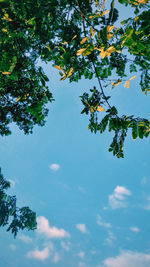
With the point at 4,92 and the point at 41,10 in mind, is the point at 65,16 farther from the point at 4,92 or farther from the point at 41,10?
the point at 4,92

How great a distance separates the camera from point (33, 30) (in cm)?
359

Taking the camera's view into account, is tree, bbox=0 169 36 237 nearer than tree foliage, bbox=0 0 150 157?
No

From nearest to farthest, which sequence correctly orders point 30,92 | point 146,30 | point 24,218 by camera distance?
point 146,30
point 30,92
point 24,218

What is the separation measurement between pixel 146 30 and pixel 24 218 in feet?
81.6

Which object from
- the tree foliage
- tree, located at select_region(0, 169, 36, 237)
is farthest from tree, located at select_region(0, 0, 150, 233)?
tree, located at select_region(0, 169, 36, 237)

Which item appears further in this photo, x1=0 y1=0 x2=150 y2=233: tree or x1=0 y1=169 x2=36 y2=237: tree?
x1=0 y1=169 x2=36 y2=237: tree

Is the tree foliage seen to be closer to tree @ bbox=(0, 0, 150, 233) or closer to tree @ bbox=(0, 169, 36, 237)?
tree @ bbox=(0, 0, 150, 233)

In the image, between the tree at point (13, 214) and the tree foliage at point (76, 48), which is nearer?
the tree foliage at point (76, 48)

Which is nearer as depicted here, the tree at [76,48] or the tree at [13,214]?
the tree at [76,48]

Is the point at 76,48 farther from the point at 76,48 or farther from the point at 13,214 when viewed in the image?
the point at 13,214

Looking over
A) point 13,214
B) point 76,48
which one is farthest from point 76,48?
point 13,214

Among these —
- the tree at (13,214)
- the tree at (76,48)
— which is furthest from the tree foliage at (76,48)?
the tree at (13,214)

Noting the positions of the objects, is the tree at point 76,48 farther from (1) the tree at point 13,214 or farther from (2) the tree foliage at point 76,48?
(1) the tree at point 13,214

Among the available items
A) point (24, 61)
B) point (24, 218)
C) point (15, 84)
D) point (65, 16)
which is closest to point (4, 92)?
point (15, 84)
